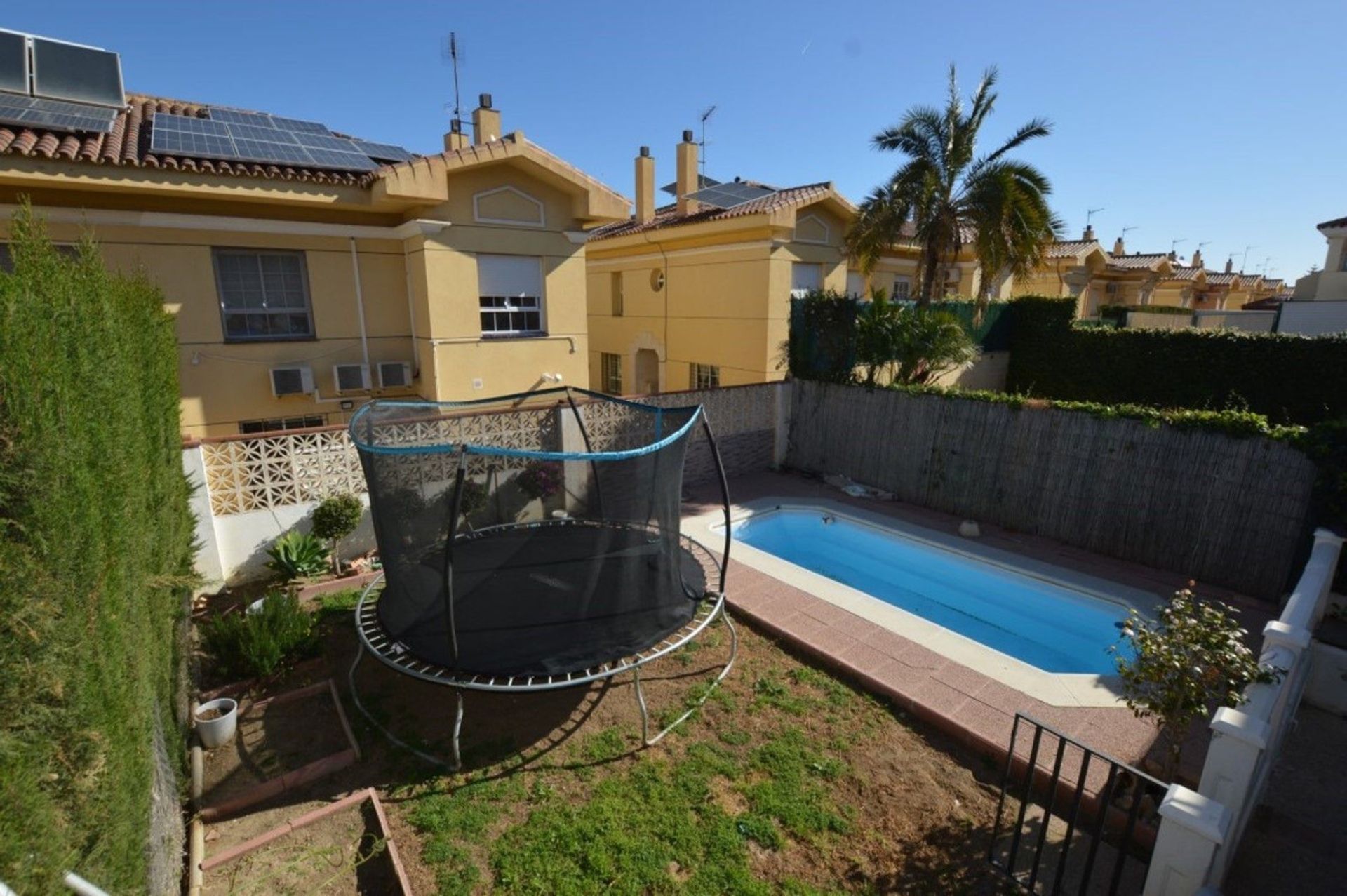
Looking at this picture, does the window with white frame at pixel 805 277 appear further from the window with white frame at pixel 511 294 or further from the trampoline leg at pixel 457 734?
the trampoline leg at pixel 457 734

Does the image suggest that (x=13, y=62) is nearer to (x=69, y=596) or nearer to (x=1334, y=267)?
(x=69, y=596)

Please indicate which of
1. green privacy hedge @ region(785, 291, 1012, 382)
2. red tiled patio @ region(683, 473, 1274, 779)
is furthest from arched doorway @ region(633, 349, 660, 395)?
red tiled patio @ region(683, 473, 1274, 779)

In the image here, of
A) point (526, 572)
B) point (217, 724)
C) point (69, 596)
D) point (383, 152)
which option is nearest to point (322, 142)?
point (383, 152)

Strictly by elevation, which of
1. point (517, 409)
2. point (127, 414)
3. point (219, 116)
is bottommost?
point (517, 409)

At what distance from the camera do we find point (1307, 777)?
4.38m

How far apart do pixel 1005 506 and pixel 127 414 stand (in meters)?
10.6

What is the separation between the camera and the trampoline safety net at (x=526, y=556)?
4699 mm

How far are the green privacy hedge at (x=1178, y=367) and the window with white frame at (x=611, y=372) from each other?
37.9 ft

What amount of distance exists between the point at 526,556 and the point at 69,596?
4.14 meters

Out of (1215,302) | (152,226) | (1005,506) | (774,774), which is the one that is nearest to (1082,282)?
(1005,506)

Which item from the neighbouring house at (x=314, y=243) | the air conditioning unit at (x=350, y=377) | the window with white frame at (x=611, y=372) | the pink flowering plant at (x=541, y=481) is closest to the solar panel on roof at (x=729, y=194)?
the neighbouring house at (x=314, y=243)

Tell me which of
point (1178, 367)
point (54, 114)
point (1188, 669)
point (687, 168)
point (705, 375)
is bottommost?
point (1188, 669)

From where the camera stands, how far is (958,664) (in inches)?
230

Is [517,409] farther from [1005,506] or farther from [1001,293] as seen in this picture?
[1001,293]
